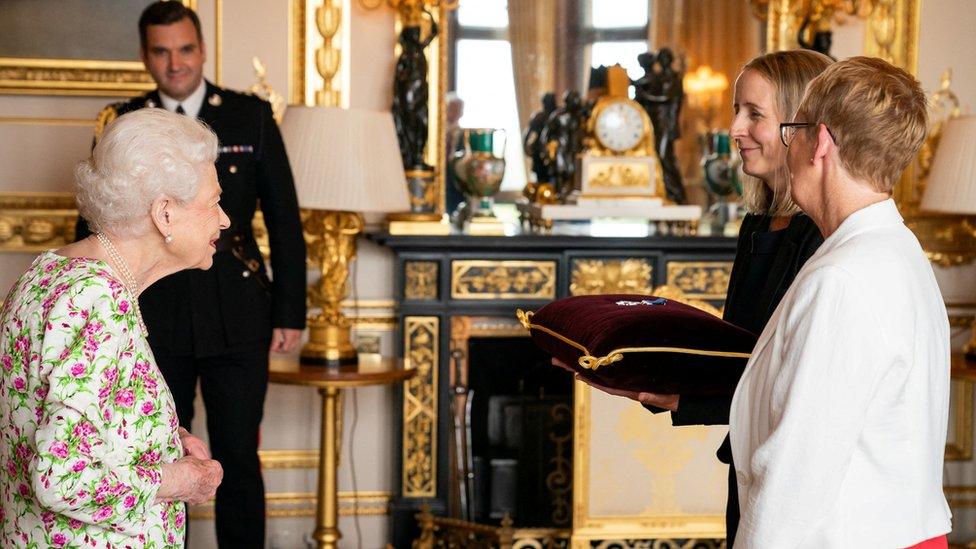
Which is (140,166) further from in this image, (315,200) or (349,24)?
(349,24)

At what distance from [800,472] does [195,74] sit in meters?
2.19

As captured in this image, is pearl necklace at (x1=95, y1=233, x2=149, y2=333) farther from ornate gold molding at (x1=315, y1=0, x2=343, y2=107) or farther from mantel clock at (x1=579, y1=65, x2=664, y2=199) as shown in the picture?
mantel clock at (x1=579, y1=65, x2=664, y2=199)

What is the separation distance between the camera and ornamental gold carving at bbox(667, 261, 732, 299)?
416cm

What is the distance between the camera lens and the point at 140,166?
1.80 meters

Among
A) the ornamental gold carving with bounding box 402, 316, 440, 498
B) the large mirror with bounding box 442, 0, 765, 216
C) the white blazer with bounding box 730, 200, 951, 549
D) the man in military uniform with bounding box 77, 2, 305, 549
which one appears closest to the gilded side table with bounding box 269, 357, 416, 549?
the ornamental gold carving with bounding box 402, 316, 440, 498

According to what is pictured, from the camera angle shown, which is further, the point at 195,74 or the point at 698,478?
the point at 698,478

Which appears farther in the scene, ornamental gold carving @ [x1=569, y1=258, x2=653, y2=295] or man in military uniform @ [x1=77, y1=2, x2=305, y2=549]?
ornamental gold carving @ [x1=569, y1=258, x2=653, y2=295]

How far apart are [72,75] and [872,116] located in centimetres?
312

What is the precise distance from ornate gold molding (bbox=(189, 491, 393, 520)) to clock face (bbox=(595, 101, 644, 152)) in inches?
56.9

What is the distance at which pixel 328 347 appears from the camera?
381 cm

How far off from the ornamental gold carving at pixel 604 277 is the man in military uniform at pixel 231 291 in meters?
1.07

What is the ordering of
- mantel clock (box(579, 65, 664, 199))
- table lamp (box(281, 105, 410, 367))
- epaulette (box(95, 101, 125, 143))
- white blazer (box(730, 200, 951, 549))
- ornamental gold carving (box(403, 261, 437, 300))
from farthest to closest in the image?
Result: 1. mantel clock (box(579, 65, 664, 199))
2. ornamental gold carving (box(403, 261, 437, 300))
3. table lamp (box(281, 105, 410, 367))
4. epaulette (box(95, 101, 125, 143))
5. white blazer (box(730, 200, 951, 549))

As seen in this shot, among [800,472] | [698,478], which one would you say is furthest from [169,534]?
[698,478]

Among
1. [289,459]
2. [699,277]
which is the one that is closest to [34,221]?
[289,459]
